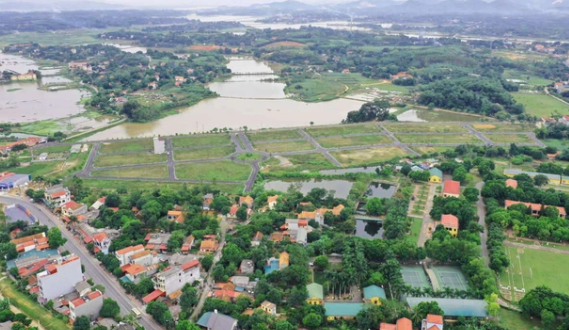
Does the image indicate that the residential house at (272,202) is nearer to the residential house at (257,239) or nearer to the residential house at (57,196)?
the residential house at (257,239)

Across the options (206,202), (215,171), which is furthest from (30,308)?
(215,171)

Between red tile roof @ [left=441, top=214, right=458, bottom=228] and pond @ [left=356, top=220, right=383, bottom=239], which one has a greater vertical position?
red tile roof @ [left=441, top=214, right=458, bottom=228]

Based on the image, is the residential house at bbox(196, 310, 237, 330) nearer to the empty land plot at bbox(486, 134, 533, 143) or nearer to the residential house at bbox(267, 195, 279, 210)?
the residential house at bbox(267, 195, 279, 210)

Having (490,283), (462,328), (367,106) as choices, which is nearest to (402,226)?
(490,283)

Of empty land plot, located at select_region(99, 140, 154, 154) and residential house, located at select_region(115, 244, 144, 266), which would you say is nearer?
residential house, located at select_region(115, 244, 144, 266)

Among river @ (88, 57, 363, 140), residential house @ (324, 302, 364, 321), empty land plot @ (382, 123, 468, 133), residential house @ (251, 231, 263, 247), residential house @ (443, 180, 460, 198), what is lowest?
river @ (88, 57, 363, 140)

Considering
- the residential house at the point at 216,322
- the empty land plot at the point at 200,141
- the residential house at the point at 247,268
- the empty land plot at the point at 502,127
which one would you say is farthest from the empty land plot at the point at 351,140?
the residential house at the point at 216,322

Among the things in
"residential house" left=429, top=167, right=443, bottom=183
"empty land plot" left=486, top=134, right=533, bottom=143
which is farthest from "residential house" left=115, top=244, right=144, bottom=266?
"empty land plot" left=486, top=134, right=533, bottom=143
